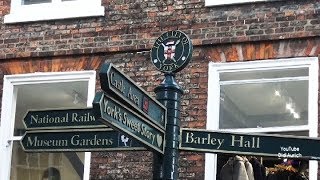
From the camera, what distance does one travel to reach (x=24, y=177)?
9484 mm

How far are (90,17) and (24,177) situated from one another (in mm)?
2150

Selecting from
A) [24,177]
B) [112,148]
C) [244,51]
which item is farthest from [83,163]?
[112,148]

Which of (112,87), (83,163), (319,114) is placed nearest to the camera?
(112,87)

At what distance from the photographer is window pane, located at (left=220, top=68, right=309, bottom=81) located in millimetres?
8562

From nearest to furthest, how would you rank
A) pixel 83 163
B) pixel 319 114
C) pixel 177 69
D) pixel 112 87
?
pixel 112 87 → pixel 177 69 → pixel 319 114 → pixel 83 163

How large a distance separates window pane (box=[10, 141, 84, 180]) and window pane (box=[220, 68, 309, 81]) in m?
2.13

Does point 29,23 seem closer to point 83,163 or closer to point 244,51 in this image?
point 83,163

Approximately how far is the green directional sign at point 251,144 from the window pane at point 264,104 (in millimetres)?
2940

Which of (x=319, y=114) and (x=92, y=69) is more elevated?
(x=92, y=69)

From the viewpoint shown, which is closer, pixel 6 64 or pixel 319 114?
pixel 319 114

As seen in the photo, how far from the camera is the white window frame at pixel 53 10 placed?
9.45 meters

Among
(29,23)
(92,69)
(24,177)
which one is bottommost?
(24,177)

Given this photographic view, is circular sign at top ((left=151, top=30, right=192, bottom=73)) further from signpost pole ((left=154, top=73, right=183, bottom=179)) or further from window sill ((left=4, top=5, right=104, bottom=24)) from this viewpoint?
window sill ((left=4, top=5, right=104, bottom=24))

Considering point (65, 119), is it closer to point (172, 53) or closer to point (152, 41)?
point (172, 53)
